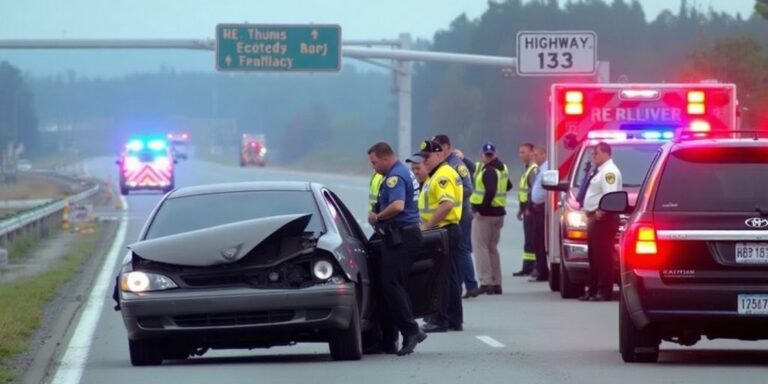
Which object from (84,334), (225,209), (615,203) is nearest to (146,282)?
(225,209)

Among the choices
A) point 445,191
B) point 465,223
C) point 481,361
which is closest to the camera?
point 481,361

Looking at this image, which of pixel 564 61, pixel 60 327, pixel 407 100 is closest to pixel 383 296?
pixel 60 327

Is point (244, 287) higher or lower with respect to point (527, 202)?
higher

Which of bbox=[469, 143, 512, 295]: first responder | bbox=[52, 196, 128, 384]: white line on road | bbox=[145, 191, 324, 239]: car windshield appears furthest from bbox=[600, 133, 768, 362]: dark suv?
bbox=[469, 143, 512, 295]: first responder

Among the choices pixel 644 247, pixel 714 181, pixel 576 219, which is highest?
pixel 714 181

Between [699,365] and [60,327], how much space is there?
714 cm

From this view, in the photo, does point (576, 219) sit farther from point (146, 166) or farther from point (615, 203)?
point (146, 166)

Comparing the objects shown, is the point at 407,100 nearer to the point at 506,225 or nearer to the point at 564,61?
the point at 506,225

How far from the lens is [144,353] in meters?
13.3

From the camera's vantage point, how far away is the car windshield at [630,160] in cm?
2048

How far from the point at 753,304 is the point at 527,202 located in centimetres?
1232

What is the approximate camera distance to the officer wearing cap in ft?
52.4

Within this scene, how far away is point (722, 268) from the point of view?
12094mm

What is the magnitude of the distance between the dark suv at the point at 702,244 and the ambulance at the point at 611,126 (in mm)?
8048
